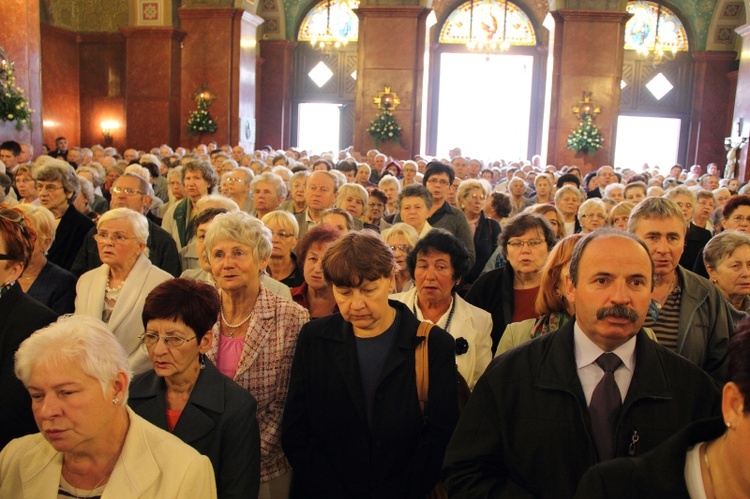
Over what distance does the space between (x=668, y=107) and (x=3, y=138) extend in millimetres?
23718

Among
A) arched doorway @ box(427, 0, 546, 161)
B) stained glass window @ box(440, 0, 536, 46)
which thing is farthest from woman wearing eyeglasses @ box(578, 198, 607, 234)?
stained glass window @ box(440, 0, 536, 46)

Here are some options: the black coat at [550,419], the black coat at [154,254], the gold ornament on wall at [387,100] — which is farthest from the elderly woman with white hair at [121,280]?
the gold ornament on wall at [387,100]

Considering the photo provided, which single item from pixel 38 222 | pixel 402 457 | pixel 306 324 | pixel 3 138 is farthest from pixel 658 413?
pixel 3 138

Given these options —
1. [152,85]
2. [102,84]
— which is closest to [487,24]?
[152,85]

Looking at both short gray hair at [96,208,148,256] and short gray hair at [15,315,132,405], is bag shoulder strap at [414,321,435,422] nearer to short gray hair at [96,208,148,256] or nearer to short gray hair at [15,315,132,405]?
short gray hair at [15,315,132,405]

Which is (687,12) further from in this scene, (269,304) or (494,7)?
(269,304)

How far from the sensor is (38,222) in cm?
482

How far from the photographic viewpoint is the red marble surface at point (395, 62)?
2006 cm

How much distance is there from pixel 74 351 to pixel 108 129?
2333 centimetres

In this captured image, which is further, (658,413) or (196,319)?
(196,319)

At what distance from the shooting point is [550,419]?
2441 mm

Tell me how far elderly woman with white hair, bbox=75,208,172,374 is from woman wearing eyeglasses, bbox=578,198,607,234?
4.06 meters

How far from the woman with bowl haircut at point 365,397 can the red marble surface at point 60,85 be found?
73.1 feet

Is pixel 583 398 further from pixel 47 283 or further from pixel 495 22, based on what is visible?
pixel 495 22
